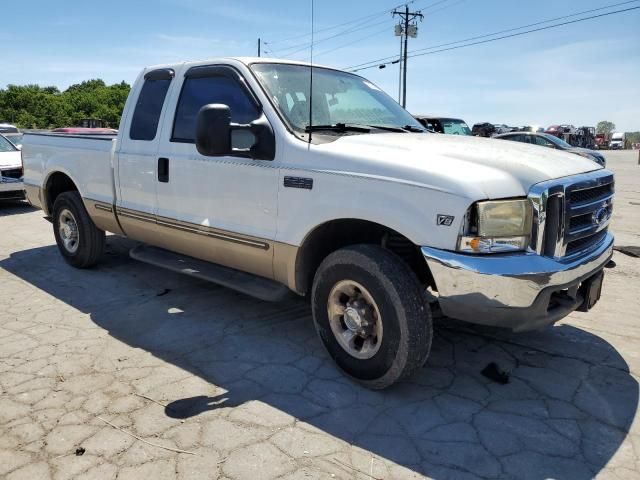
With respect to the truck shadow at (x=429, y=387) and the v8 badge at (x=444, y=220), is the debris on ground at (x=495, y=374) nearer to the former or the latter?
the truck shadow at (x=429, y=387)

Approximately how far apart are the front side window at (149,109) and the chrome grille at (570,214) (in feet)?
10.2

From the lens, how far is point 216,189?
3.90m

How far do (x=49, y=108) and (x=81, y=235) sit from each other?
216 ft

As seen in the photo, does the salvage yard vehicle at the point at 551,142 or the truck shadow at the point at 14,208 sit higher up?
the salvage yard vehicle at the point at 551,142

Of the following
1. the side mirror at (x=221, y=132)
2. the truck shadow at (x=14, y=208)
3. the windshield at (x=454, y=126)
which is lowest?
the truck shadow at (x=14, y=208)

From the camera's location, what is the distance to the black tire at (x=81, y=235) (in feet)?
18.4

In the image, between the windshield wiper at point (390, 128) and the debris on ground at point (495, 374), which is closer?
the debris on ground at point (495, 374)

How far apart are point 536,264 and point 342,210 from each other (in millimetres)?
1091

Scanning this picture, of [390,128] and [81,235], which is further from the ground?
[390,128]

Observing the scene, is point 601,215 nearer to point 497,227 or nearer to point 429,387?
point 497,227

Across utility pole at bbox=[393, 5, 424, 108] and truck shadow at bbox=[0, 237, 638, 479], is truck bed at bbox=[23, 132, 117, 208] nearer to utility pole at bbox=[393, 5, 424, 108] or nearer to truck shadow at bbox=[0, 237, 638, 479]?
truck shadow at bbox=[0, 237, 638, 479]

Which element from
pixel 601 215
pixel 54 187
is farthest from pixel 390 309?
pixel 54 187

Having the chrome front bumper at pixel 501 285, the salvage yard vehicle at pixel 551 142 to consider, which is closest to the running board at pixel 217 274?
the chrome front bumper at pixel 501 285

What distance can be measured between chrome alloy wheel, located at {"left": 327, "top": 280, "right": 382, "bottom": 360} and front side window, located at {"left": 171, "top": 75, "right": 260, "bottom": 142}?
1.20 metres
